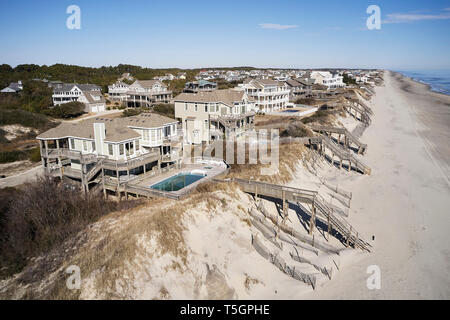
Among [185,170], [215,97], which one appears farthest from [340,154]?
[185,170]

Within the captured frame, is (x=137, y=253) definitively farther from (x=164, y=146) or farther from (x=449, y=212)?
(x=449, y=212)

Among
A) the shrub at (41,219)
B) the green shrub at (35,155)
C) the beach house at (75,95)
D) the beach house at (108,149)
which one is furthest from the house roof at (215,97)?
the beach house at (75,95)

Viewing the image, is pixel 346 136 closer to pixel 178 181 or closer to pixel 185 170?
pixel 185 170

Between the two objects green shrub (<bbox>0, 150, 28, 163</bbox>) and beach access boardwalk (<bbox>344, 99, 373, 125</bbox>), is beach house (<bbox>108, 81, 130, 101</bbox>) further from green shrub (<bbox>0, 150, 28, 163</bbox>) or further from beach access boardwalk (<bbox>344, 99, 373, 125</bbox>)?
beach access boardwalk (<bbox>344, 99, 373, 125</bbox>)

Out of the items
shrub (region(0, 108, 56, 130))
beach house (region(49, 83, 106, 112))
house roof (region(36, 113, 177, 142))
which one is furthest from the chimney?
beach house (region(49, 83, 106, 112))

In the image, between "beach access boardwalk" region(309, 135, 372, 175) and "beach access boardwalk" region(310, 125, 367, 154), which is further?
"beach access boardwalk" region(310, 125, 367, 154)

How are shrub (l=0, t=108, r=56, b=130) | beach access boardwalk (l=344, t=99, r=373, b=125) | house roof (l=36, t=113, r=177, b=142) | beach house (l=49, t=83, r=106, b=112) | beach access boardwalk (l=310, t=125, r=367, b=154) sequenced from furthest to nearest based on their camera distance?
beach house (l=49, t=83, r=106, b=112), beach access boardwalk (l=344, t=99, r=373, b=125), shrub (l=0, t=108, r=56, b=130), beach access boardwalk (l=310, t=125, r=367, b=154), house roof (l=36, t=113, r=177, b=142)

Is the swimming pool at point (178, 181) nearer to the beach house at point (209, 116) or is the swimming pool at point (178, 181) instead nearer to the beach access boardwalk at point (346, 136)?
the beach house at point (209, 116)
